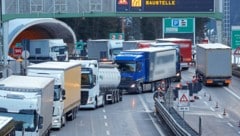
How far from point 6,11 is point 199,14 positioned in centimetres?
1365

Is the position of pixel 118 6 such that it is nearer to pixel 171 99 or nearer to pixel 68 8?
pixel 68 8

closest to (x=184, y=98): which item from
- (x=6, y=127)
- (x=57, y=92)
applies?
(x=57, y=92)

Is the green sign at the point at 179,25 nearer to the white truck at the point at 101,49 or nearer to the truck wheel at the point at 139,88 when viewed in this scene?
the white truck at the point at 101,49

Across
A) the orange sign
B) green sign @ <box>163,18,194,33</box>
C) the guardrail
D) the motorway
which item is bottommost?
the motorway

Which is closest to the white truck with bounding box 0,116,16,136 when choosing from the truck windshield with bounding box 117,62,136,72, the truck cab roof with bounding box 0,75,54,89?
the truck cab roof with bounding box 0,75,54,89

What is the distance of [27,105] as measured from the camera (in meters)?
27.3

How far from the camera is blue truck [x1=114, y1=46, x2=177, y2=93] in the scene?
54.4m

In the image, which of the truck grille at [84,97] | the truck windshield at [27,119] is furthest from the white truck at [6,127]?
the truck grille at [84,97]

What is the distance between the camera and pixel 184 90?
102ft

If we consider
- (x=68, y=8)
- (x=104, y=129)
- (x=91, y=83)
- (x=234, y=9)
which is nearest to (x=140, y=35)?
(x=234, y=9)

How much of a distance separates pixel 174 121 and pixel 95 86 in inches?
502

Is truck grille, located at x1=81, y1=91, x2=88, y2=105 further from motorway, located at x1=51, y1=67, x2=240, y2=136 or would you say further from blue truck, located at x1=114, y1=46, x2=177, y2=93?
blue truck, located at x1=114, y1=46, x2=177, y2=93

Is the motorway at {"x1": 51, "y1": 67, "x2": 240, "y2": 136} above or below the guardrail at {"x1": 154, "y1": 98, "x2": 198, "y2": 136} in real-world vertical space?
below

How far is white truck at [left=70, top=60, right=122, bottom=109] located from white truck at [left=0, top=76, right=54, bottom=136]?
565 inches
